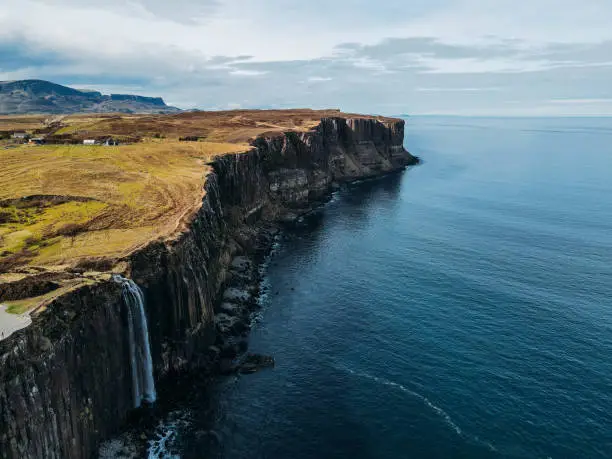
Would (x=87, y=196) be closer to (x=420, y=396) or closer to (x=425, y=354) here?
(x=425, y=354)

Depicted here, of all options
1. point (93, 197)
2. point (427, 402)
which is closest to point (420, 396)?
point (427, 402)

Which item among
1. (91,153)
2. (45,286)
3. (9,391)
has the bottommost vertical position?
(9,391)

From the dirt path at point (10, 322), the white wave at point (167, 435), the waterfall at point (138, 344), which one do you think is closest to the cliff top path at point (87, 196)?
the dirt path at point (10, 322)

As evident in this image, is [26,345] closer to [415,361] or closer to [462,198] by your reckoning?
[415,361]

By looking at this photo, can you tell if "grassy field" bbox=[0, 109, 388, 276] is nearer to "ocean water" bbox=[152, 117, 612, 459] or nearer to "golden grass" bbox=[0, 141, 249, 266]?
"golden grass" bbox=[0, 141, 249, 266]

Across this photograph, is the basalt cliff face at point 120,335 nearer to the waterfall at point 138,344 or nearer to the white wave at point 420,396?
the waterfall at point 138,344

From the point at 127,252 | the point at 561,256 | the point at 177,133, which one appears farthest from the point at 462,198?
the point at 127,252
